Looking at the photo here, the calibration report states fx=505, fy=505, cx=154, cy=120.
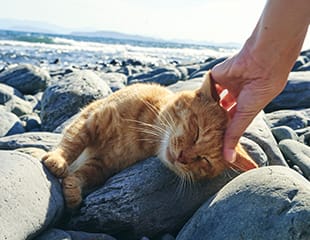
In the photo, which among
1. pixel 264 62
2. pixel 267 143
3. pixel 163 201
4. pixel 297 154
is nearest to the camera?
pixel 264 62

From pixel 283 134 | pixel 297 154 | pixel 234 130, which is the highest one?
pixel 234 130

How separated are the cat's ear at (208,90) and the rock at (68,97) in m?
2.90

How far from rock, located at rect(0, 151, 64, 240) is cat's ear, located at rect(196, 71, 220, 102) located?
134 cm

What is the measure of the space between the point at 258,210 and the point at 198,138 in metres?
Result: 1.14

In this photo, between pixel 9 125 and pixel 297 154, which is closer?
pixel 297 154

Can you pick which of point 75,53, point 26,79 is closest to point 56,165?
point 26,79

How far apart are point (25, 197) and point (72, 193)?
0.57m

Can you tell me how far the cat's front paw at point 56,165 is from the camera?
389 centimetres

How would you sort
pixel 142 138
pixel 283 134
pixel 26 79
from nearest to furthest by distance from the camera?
pixel 142 138 → pixel 283 134 → pixel 26 79

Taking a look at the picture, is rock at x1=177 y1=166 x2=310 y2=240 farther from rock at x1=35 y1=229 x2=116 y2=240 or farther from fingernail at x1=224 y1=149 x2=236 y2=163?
rock at x1=35 y1=229 x2=116 y2=240

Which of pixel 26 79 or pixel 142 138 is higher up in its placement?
pixel 142 138

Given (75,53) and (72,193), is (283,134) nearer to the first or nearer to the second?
(72,193)

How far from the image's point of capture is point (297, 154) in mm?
4660

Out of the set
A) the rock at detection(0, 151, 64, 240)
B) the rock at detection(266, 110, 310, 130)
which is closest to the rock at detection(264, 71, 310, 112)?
the rock at detection(266, 110, 310, 130)
